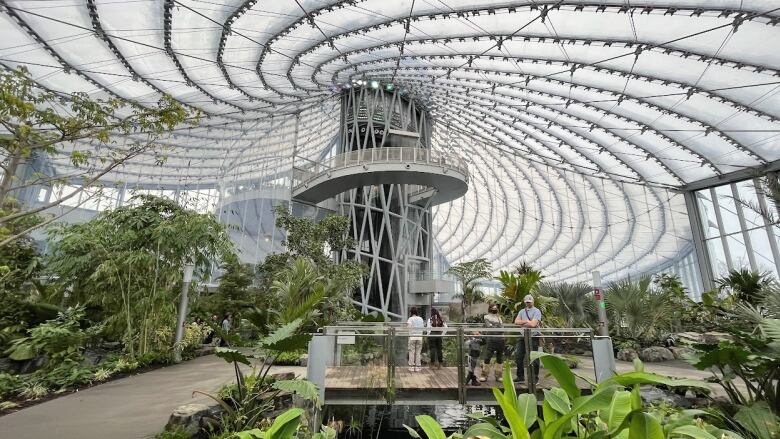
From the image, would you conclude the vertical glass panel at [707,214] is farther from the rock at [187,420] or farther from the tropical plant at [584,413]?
the rock at [187,420]

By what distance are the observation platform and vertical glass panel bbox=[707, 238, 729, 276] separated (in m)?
17.6

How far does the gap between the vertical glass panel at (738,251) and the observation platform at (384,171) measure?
17599mm

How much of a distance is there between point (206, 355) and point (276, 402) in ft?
31.3

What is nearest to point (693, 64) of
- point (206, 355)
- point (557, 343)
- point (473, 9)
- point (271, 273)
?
point (473, 9)

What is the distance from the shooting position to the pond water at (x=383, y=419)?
297 inches

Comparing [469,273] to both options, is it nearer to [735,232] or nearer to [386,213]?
[386,213]

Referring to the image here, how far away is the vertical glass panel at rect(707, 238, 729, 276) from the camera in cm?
2516

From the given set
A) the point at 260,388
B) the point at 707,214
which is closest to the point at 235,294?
the point at 260,388

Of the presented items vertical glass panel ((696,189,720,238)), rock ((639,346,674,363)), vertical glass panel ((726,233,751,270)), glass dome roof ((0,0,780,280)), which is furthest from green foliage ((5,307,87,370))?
vertical glass panel ((696,189,720,238))

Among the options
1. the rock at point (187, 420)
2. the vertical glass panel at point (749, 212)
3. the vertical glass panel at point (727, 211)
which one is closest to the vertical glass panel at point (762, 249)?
the vertical glass panel at point (749, 212)

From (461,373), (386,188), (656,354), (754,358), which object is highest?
(386,188)

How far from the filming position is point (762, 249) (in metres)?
22.6

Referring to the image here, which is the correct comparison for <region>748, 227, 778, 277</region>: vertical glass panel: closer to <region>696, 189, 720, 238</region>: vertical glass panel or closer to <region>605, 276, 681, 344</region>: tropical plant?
<region>696, 189, 720, 238</region>: vertical glass panel

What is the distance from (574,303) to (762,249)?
14.6 metres
